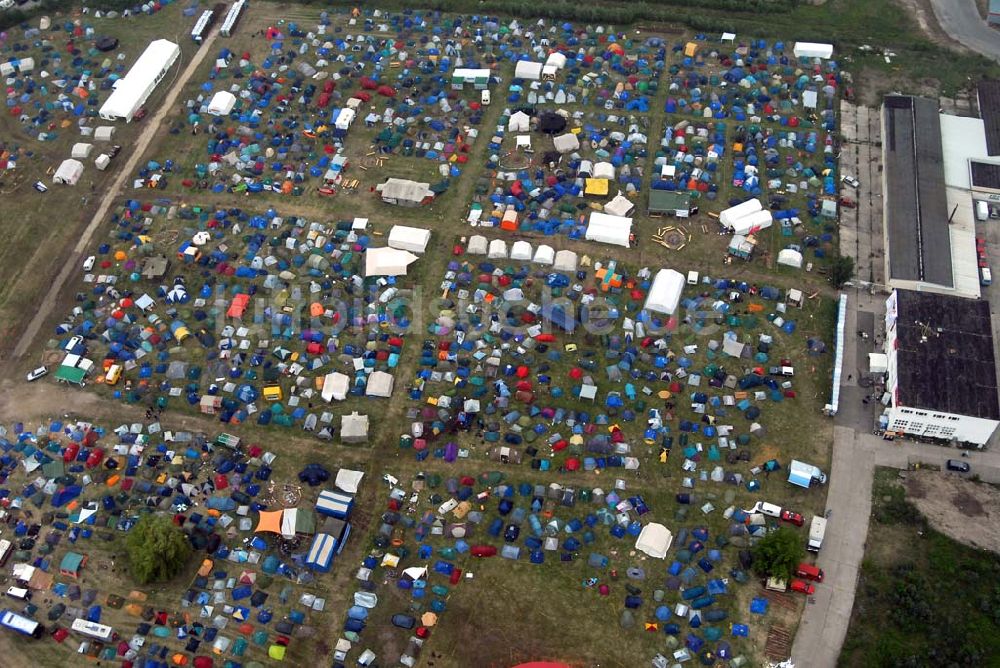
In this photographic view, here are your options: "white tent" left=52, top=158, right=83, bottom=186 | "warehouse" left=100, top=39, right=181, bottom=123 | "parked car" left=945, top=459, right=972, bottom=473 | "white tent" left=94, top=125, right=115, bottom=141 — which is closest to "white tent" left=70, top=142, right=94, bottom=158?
"white tent" left=52, top=158, right=83, bottom=186

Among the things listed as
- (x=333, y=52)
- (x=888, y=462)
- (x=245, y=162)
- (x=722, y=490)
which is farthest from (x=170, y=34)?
(x=888, y=462)

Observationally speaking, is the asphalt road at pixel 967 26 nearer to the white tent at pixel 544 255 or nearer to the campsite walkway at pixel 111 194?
the white tent at pixel 544 255

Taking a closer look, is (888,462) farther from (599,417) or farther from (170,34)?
(170,34)

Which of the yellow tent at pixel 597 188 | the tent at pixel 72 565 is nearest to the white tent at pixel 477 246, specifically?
the yellow tent at pixel 597 188

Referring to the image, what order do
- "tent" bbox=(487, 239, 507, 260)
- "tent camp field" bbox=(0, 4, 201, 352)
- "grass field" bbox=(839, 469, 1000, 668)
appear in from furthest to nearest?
"tent camp field" bbox=(0, 4, 201, 352) < "tent" bbox=(487, 239, 507, 260) < "grass field" bbox=(839, 469, 1000, 668)

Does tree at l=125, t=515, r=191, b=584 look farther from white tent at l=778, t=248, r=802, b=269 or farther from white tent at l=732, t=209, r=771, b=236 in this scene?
white tent at l=778, t=248, r=802, b=269

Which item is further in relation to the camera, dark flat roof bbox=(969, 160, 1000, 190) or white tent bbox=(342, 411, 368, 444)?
dark flat roof bbox=(969, 160, 1000, 190)

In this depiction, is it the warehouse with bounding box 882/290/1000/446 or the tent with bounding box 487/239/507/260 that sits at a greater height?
the warehouse with bounding box 882/290/1000/446
